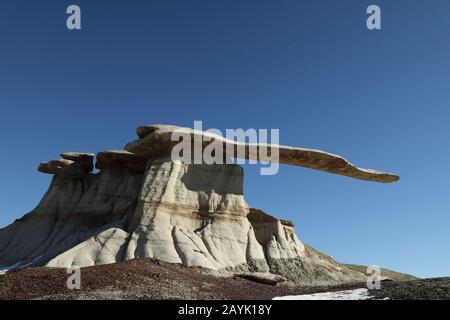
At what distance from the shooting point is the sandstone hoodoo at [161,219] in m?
23.3

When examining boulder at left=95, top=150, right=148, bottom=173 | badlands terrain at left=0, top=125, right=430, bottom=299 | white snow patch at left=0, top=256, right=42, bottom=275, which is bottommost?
white snow patch at left=0, top=256, right=42, bottom=275

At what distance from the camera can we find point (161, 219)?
973 inches

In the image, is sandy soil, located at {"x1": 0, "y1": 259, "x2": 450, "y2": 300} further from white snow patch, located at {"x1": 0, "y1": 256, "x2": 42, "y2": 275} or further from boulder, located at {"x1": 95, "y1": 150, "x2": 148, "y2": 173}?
boulder, located at {"x1": 95, "y1": 150, "x2": 148, "y2": 173}

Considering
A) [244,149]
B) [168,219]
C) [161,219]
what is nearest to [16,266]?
[161,219]

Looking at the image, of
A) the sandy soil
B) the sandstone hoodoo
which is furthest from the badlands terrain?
the sandy soil

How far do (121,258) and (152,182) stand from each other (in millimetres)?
5563

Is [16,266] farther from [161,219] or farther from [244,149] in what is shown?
[244,149]

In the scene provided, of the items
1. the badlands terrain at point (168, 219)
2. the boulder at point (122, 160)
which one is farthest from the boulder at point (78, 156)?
the boulder at point (122, 160)

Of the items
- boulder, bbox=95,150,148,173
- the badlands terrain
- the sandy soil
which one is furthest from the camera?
boulder, bbox=95,150,148,173

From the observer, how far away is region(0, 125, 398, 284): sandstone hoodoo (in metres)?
23.3

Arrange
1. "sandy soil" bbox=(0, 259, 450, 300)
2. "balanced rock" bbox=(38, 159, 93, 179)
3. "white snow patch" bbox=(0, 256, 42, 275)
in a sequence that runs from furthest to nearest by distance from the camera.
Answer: "balanced rock" bbox=(38, 159, 93, 179)
"white snow patch" bbox=(0, 256, 42, 275)
"sandy soil" bbox=(0, 259, 450, 300)

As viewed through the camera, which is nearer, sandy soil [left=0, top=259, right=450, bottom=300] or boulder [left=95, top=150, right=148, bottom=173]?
sandy soil [left=0, top=259, right=450, bottom=300]
